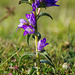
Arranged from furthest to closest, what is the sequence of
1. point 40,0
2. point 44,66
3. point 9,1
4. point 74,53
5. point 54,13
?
point 9,1 < point 54,13 < point 74,53 < point 44,66 < point 40,0

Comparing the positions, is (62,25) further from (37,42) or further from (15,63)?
(37,42)

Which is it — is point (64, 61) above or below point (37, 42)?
→ below

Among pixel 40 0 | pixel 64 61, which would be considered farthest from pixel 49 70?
pixel 40 0

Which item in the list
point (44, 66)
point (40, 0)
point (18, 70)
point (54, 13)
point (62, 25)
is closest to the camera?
point (40, 0)

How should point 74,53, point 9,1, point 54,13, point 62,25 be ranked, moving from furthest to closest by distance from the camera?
point 9,1, point 54,13, point 62,25, point 74,53

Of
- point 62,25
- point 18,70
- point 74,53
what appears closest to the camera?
point 18,70

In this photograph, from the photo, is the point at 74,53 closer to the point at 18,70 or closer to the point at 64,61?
the point at 64,61

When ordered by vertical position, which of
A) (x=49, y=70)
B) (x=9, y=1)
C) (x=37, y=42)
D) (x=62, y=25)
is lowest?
(x=49, y=70)

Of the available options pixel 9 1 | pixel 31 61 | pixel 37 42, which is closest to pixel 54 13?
pixel 9 1

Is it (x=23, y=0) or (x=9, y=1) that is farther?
(x=9, y=1)
